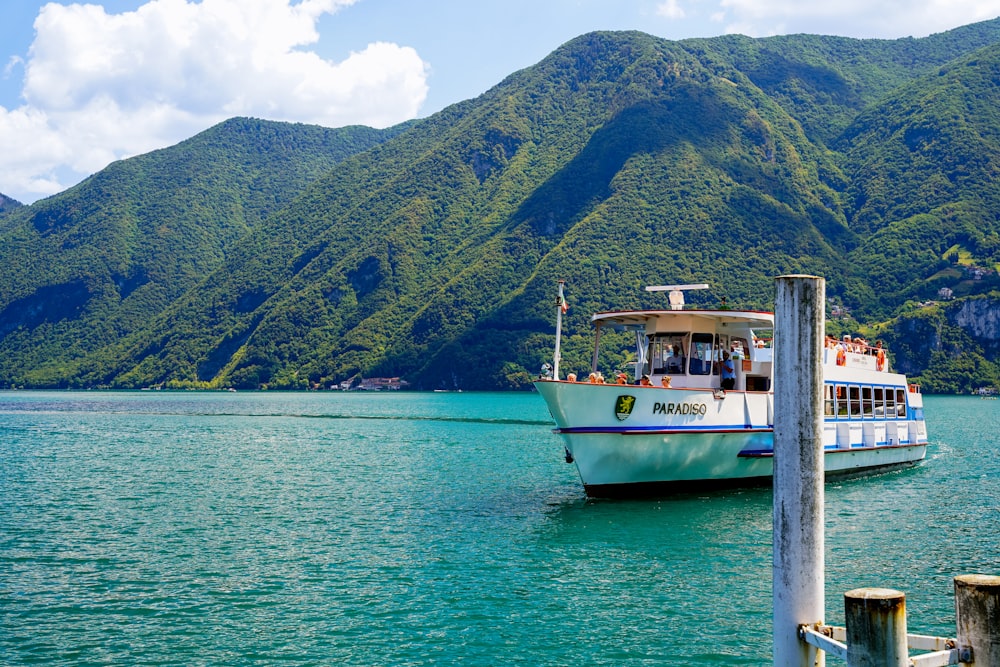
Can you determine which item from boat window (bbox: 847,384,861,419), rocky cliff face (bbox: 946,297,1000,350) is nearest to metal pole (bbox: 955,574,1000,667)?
boat window (bbox: 847,384,861,419)

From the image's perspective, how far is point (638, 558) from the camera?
21.2 m

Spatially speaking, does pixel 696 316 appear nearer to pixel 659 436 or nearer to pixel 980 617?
pixel 659 436

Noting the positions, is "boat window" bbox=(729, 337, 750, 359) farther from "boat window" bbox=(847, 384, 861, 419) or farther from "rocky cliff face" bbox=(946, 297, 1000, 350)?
"rocky cliff face" bbox=(946, 297, 1000, 350)

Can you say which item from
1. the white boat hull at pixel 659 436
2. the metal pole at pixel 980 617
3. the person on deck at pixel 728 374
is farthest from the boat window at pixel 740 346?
the metal pole at pixel 980 617

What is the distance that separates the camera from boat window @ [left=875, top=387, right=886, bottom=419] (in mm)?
38216

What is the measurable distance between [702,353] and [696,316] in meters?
1.39

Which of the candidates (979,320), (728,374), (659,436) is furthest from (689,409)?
(979,320)

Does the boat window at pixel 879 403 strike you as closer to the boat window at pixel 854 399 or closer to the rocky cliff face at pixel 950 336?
the boat window at pixel 854 399

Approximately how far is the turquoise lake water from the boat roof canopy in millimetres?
5785

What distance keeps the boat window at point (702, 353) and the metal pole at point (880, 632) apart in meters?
22.6

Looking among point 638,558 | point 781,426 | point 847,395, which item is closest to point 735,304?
point 847,395

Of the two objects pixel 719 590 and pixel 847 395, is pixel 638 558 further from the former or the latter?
pixel 847 395

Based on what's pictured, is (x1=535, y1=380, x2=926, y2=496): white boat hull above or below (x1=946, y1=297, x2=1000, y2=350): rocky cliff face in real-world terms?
below

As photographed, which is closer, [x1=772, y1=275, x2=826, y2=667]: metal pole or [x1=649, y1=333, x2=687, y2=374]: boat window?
[x1=772, y1=275, x2=826, y2=667]: metal pole
